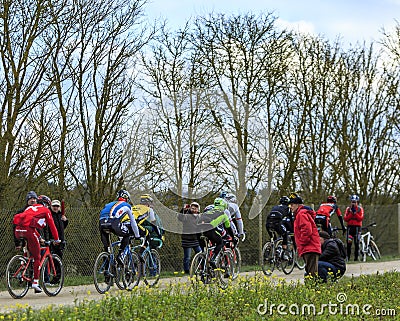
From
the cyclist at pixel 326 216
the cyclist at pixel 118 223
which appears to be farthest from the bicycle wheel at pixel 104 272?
the cyclist at pixel 326 216

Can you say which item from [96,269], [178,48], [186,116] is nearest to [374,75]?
[178,48]

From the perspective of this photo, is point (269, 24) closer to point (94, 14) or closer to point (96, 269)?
point (94, 14)

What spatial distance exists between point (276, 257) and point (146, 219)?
4427 millimetres

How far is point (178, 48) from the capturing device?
878 inches

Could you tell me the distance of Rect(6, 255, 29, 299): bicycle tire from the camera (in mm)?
13656

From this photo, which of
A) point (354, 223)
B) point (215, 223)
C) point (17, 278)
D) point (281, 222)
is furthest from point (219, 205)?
point (354, 223)

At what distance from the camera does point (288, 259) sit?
20.0 meters

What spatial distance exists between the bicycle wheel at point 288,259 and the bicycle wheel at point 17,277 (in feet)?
25.4

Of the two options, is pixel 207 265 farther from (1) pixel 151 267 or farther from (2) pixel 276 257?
(2) pixel 276 257

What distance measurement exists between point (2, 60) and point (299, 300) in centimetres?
992

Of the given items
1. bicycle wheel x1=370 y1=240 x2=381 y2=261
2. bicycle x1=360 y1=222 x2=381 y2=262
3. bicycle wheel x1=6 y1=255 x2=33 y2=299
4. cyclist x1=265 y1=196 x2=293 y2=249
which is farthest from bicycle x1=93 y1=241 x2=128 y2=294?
bicycle wheel x1=370 y1=240 x2=381 y2=261

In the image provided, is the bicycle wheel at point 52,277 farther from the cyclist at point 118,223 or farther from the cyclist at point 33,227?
the cyclist at point 118,223

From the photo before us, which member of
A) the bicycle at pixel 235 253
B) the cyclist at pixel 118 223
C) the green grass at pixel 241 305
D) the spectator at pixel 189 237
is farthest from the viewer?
the spectator at pixel 189 237

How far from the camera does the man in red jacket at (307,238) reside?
13.8 meters
